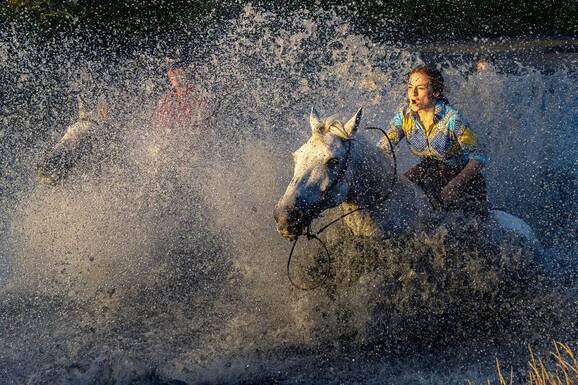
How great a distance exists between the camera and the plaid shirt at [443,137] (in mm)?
5789

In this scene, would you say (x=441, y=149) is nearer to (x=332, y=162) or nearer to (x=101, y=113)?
(x=332, y=162)

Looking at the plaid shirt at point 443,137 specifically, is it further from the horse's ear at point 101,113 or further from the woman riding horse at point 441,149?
the horse's ear at point 101,113

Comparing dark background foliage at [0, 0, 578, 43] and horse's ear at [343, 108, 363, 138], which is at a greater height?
dark background foliage at [0, 0, 578, 43]

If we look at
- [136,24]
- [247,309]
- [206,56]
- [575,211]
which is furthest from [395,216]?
[136,24]

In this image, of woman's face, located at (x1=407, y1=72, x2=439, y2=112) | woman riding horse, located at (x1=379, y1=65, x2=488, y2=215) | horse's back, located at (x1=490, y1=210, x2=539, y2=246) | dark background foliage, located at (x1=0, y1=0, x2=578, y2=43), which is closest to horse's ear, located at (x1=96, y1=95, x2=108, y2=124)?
woman riding horse, located at (x1=379, y1=65, x2=488, y2=215)

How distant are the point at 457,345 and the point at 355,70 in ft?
15.1

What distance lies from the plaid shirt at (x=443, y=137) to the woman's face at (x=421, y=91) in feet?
0.30

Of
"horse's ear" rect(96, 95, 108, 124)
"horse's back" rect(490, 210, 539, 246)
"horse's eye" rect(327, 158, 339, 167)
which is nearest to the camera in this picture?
"horse's eye" rect(327, 158, 339, 167)

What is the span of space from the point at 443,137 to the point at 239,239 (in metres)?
2.60

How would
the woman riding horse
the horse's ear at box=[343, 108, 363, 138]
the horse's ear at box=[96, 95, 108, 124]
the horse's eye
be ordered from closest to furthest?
the horse's eye
the horse's ear at box=[343, 108, 363, 138]
the woman riding horse
the horse's ear at box=[96, 95, 108, 124]

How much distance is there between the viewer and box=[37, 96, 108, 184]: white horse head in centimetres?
806

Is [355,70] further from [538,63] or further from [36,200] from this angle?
[538,63]

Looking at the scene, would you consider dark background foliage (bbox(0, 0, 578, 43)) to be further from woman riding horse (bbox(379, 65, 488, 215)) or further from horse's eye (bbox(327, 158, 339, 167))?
horse's eye (bbox(327, 158, 339, 167))

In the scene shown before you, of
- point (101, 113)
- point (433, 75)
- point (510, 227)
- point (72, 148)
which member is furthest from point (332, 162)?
point (101, 113)
